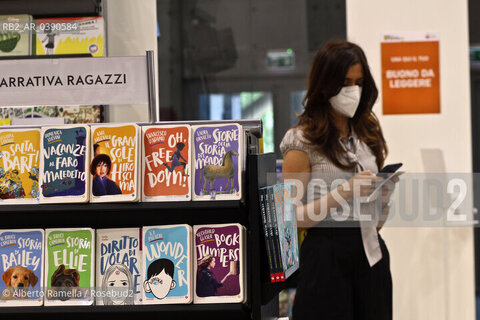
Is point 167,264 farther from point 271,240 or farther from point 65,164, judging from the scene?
point 65,164

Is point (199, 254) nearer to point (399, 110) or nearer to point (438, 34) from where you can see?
point (399, 110)

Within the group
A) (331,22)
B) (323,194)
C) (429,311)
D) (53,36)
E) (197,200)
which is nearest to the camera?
(197,200)

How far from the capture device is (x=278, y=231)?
2.05m

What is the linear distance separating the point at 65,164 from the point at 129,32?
163 centimetres

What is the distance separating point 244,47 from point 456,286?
2.12m

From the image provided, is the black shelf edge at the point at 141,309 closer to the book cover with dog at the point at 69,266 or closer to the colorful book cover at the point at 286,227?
the book cover with dog at the point at 69,266

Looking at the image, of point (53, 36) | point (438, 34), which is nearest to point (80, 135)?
point (53, 36)

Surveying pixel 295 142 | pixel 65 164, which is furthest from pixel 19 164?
pixel 295 142

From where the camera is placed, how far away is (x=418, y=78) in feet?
11.9

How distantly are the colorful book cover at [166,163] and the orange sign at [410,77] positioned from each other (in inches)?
75.6

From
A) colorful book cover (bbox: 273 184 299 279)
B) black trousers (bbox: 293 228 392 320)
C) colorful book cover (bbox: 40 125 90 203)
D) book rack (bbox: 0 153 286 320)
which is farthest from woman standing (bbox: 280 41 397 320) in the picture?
colorful book cover (bbox: 40 125 90 203)

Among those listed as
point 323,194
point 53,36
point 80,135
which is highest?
point 53,36

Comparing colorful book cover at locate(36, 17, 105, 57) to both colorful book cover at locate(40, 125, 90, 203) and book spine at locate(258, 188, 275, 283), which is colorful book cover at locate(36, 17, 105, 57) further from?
book spine at locate(258, 188, 275, 283)

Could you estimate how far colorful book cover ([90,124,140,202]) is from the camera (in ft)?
6.59
